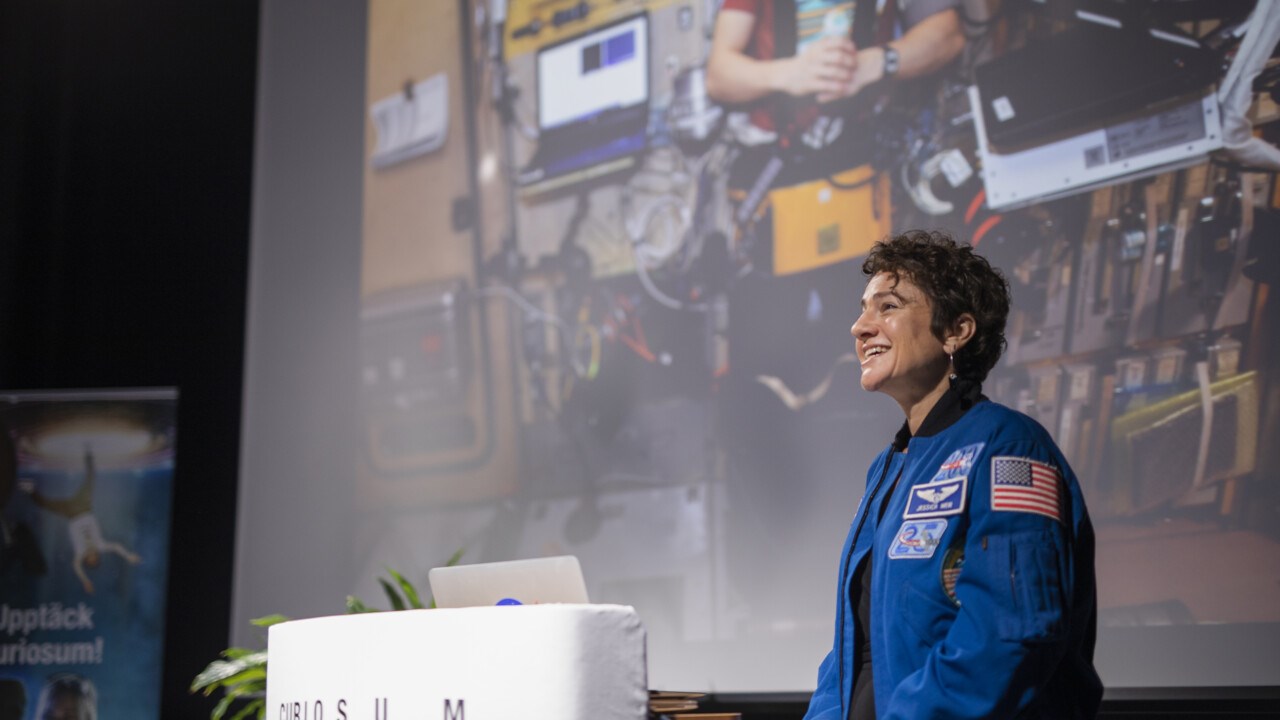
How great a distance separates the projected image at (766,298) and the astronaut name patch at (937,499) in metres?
1.53

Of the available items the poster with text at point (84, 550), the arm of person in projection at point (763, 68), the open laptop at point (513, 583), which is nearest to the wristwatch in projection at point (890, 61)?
the arm of person in projection at point (763, 68)

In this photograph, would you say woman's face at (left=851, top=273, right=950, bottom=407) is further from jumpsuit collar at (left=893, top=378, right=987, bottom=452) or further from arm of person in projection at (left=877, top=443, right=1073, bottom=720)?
arm of person in projection at (left=877, top=443, right=1073, bottom=720)

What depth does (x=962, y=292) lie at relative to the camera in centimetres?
191

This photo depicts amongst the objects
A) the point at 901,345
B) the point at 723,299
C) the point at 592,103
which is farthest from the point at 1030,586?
the point at 592,103

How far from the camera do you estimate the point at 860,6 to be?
3619mm

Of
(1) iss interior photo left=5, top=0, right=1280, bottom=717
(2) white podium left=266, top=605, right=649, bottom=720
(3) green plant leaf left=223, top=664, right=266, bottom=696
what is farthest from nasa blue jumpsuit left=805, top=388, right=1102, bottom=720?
(3) green plant leaf left=223, top=664, right=266, bottom=696

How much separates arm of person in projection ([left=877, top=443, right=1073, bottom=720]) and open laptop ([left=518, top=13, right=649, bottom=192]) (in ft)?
8.56

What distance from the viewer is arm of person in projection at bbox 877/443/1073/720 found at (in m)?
1.52

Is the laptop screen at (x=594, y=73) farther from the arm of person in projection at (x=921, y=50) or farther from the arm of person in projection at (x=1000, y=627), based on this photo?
the arm of person in projection at (x=1000, y=627)

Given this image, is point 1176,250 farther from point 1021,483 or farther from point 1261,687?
point 1021,483

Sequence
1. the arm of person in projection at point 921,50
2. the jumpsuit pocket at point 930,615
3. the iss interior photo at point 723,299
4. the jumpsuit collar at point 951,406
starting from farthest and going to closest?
the arm of person in projection at point 921,50 → the iss interior photo at point 723,299 → the jumpsuit collar at point 951,406 → the jumpsuit pocket at point 930,615

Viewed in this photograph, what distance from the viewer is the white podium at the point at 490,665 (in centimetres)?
154

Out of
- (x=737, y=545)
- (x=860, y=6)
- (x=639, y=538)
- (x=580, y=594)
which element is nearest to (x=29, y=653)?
(x=639, y=538)

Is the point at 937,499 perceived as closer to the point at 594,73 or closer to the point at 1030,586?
the point at 1030,586
